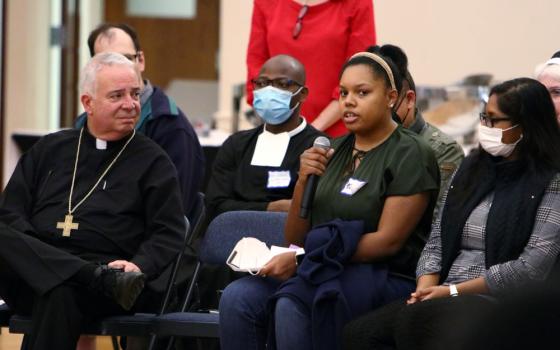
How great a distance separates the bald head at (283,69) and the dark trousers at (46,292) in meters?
1.30

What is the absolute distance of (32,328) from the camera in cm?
335

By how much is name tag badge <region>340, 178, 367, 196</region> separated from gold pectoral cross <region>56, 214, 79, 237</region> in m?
1.02

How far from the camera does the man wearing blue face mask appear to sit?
13.4 feet

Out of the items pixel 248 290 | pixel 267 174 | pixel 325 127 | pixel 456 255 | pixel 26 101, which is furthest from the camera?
pixel 26 101

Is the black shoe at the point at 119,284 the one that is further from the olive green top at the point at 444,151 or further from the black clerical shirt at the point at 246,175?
the olive green top at the point at 444,151

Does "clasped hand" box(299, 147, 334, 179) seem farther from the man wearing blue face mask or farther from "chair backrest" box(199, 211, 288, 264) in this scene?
the man wearing blue face mask

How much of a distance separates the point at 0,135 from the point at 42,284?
→ 5.14m

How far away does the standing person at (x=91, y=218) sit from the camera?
11.0 ft

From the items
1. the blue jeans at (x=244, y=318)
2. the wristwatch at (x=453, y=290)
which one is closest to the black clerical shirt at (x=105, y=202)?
the blue jeans at (x=244, y=318)

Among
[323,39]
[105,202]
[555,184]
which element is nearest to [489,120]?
[555,184]

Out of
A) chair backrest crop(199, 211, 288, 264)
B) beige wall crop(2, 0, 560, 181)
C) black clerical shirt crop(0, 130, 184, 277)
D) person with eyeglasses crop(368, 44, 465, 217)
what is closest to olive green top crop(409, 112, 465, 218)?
person with eyeglasses crop(368, 44, 465, 217)

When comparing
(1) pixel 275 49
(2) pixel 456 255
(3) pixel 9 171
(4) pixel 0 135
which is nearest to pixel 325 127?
(1) pixel 275 49

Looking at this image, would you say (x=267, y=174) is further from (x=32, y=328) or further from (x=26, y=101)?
(x=26, y=101)

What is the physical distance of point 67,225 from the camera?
11.7 feet
